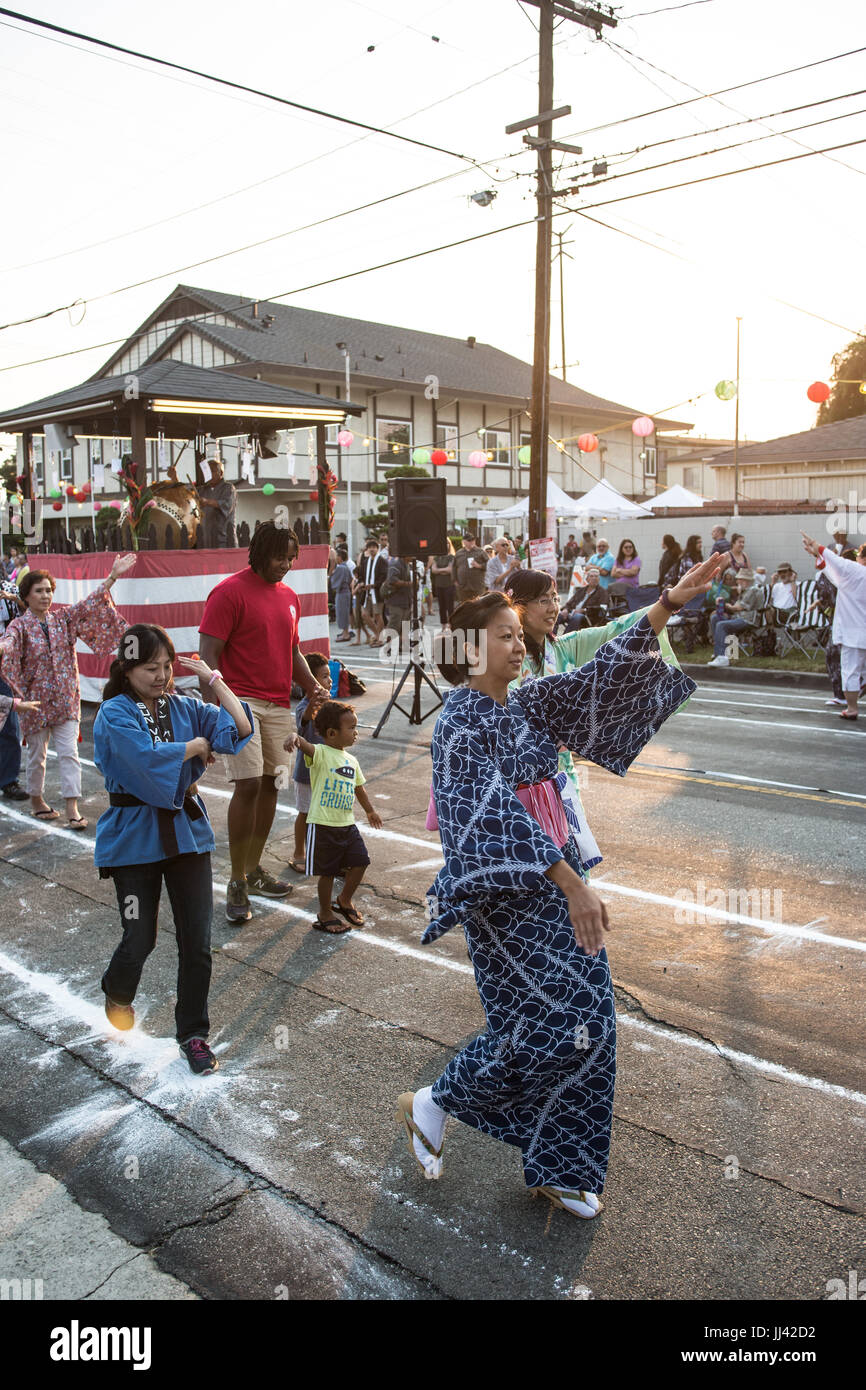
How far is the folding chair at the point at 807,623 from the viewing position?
15.7 meters

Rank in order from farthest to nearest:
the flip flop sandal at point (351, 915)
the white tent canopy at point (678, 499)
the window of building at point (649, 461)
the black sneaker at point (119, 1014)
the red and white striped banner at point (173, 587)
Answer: the window of building at point (649, 461)
the white tent canopy at point (678, 499)
the red and white striped banner at point (173, 587)
the flip flop sandal at point (351, 915)
the black sneaker at point (119, 1014)

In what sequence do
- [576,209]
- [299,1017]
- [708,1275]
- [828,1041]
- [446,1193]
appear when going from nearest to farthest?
[708,1275]
[446,1193]
[828,1041]
[299,1017]
[576,209]

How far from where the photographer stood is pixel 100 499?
3095 cm

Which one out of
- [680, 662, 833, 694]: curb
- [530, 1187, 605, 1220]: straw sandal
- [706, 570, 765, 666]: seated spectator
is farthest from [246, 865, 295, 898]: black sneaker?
[706, 570, 765, 666]: seated spectator

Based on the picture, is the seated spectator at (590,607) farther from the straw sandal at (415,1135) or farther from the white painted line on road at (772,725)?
the straw sandal at (415,1135)

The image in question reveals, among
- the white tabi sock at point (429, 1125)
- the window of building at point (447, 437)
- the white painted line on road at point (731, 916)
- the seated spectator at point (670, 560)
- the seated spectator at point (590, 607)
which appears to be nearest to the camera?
the white tabi sock at point (429, 1125)

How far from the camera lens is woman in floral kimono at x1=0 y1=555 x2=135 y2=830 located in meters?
7.71

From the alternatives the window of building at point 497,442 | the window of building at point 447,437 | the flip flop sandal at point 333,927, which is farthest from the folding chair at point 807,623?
the window of building at point 497,442

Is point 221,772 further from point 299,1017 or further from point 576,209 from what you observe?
point 576,209

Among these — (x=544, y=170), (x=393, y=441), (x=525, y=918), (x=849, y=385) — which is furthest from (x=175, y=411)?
(x=849, y=385)

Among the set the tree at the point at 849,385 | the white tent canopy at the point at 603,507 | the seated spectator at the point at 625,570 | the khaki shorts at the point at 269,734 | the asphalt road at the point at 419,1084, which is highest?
the tree at the point at 849,385

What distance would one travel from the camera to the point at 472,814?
9.72 feet

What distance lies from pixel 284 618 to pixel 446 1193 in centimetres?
334
